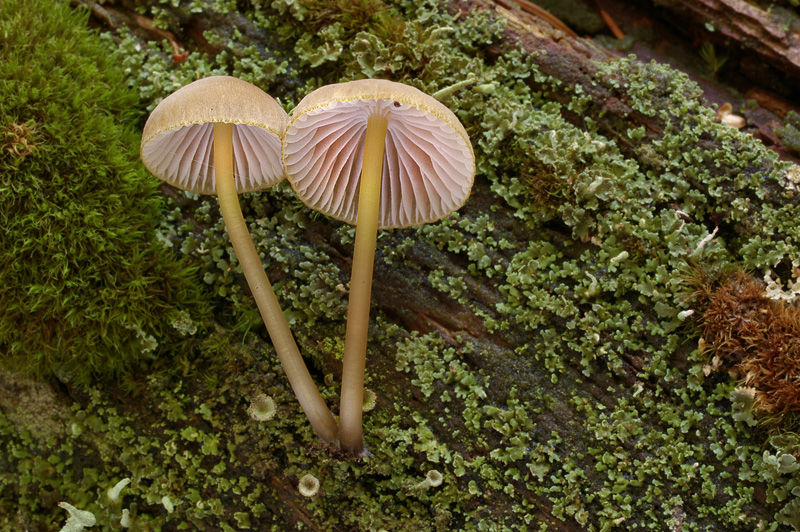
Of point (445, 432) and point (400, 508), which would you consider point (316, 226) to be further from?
point (400, 508)

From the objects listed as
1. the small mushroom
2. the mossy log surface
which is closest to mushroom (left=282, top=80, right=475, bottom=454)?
the mossy log surface

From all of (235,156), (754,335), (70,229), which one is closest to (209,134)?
(235,156)

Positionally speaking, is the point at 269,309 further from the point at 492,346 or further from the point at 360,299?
the point at 492,346

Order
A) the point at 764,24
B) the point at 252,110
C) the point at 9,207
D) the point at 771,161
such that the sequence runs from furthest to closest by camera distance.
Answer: the point at 764,24 → the point at 771,161 → the point at 9,207 → the point at 252,110

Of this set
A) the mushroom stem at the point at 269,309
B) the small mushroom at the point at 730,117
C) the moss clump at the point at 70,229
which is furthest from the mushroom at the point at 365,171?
the small mushroom at the point at 730,117

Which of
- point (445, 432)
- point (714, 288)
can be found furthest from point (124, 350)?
point (714, 288)

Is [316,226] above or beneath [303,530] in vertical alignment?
above

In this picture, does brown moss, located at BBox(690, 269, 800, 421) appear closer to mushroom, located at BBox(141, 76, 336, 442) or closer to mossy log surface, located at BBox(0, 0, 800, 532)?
mossy log surface, located at BBox(0, 0, 800, 532)

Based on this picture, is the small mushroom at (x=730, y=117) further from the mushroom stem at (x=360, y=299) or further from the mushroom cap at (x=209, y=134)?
the mushroom cap at (x=209, y=134)
